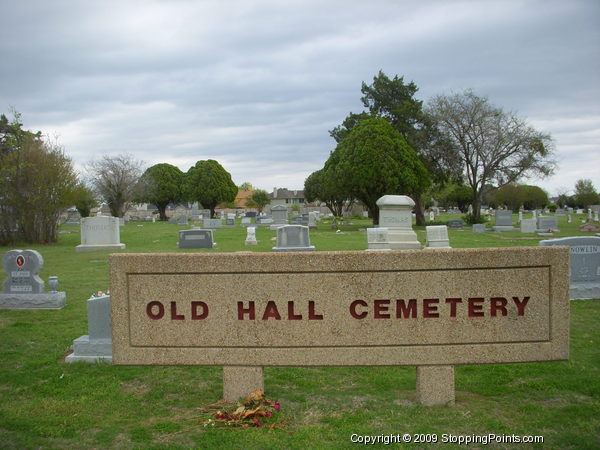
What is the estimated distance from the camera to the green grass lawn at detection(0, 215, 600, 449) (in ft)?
11.6

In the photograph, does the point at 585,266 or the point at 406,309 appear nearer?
the point at 406,309

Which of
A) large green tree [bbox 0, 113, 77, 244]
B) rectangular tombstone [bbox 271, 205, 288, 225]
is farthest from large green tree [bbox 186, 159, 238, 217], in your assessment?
large green tree [bbox 0, 113, 77, 244]

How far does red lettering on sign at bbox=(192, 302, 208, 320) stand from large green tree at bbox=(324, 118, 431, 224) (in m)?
27.3

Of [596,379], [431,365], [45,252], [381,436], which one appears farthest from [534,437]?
[45,252]

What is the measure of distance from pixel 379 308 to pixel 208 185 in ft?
194

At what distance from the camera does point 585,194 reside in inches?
2709

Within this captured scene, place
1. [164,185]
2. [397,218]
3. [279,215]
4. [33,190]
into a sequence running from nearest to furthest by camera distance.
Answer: [397,218], [33,190], [279,215], [164,185]

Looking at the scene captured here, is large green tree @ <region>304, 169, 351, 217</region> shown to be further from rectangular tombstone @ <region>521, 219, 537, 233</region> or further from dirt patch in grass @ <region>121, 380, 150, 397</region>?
dirt patch in grass @ <region>121, 380, 150, 397</region>

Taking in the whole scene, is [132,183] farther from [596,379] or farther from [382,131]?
[596,379]

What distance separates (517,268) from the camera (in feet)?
12.5

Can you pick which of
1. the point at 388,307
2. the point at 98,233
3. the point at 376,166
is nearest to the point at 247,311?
the point at 388,307

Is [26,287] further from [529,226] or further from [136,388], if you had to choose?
[529,226]

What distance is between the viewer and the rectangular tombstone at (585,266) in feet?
29.2

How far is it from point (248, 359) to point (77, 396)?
187 centimetres
